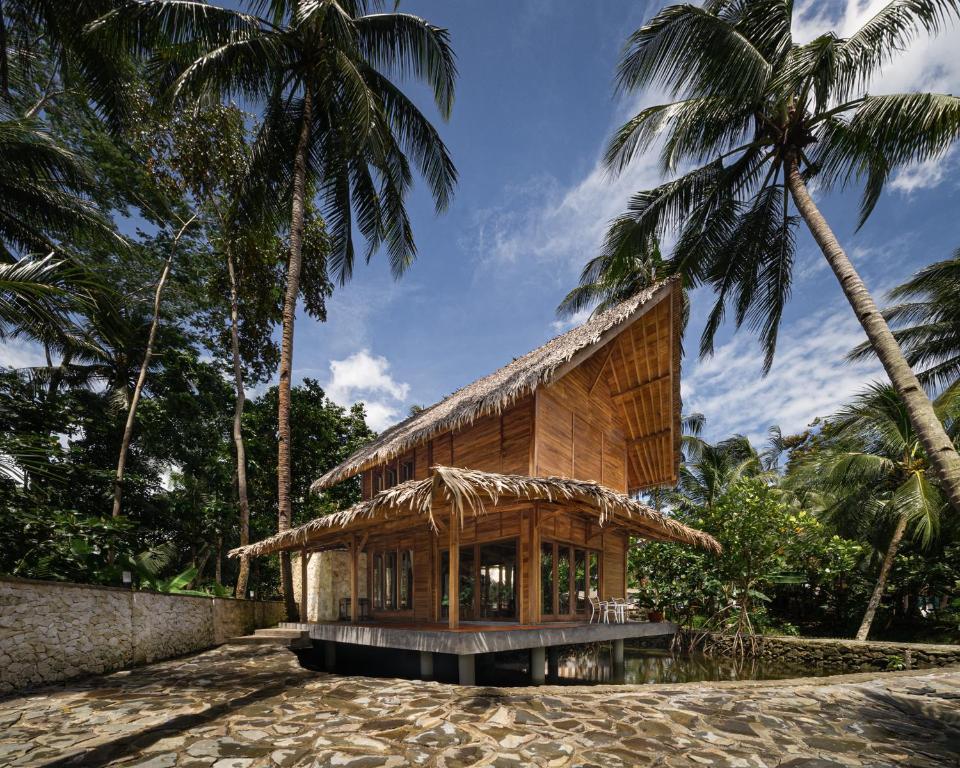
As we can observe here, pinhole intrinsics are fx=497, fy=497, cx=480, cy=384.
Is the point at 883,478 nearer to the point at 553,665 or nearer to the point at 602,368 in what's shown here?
the point at 602,368

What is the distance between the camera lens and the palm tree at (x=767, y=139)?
7.43m

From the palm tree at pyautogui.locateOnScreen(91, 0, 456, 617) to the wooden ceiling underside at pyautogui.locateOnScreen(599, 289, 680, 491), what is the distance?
20.3 ft

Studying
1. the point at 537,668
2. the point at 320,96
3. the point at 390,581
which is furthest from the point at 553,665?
the point at 320,96

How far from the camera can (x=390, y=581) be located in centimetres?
1222

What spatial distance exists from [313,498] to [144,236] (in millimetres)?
11075

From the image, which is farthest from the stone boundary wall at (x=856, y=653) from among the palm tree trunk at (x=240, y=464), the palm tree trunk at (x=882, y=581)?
the palm tree trunk at (x=240, y=464)

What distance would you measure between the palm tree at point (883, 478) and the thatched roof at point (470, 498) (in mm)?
5491

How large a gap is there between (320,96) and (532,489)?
11.1 m

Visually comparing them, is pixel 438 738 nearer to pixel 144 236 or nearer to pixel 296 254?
pixel 296 254

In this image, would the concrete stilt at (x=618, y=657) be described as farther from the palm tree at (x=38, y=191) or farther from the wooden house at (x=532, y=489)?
the palm tree at (x=38, y=191)

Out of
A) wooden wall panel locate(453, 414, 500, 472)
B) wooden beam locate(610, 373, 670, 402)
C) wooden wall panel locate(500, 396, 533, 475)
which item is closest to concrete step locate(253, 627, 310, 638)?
wooden wall panel locate(453, 414, 500, 472)

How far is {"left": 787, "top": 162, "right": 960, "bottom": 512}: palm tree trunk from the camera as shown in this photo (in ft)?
20.8

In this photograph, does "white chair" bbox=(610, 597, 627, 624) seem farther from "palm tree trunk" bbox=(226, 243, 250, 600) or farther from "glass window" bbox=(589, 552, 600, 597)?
"palm tree trunk" bbox=(226, 243, 250, 600)

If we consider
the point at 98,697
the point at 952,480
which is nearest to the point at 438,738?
the point at 98,697
